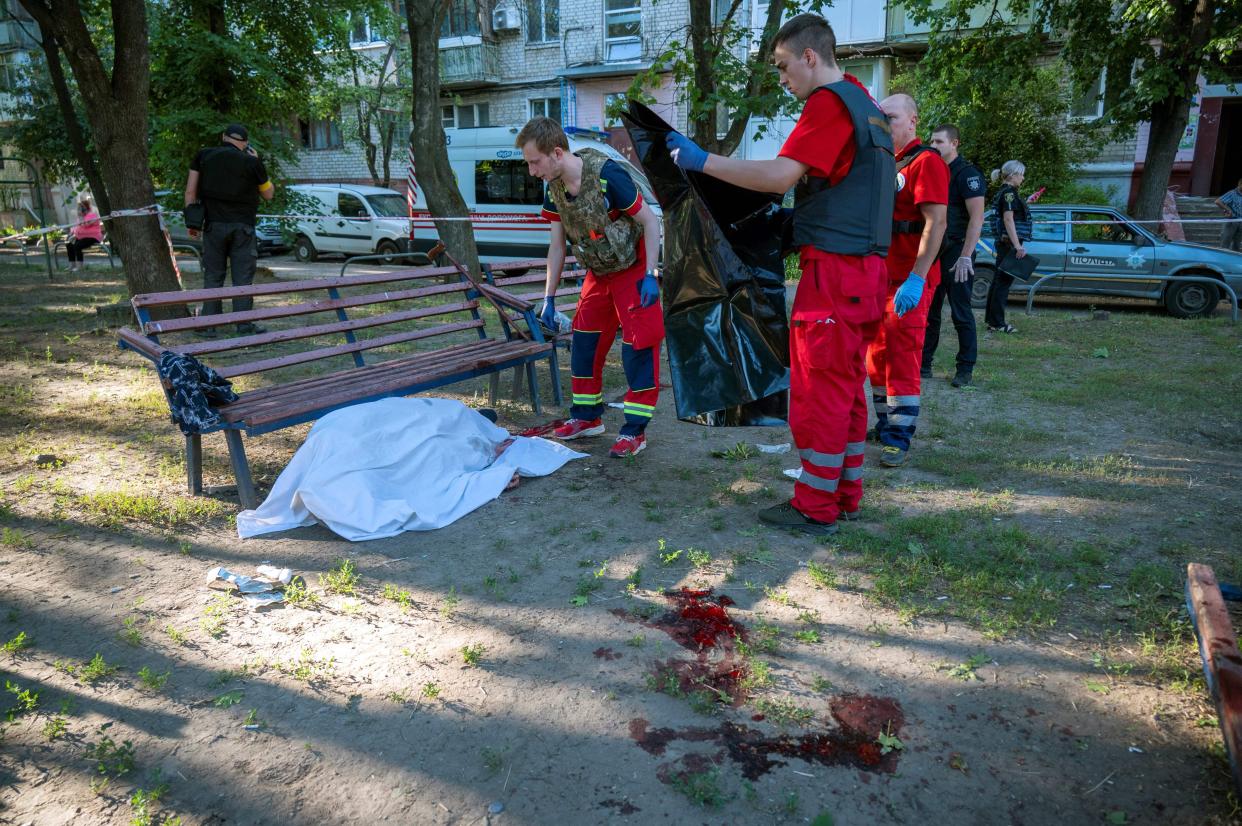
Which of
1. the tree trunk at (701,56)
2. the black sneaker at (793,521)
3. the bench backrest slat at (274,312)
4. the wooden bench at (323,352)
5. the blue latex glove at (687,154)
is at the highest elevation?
the tree trunk at (701,56)

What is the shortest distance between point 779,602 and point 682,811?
3.85ft

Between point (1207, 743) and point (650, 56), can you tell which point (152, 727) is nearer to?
point (1207, 743)

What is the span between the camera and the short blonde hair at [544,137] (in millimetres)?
4500

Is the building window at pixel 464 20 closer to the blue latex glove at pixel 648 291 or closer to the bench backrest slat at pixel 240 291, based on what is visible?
the bench backrest slat at pixel 240 291

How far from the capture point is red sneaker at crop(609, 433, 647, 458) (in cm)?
488

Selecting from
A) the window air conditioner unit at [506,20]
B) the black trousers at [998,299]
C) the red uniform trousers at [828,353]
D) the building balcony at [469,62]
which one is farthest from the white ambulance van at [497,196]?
the red uniform trousers at [828,353]

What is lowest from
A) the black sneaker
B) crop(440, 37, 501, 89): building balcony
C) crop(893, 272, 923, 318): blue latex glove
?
the black sneaker

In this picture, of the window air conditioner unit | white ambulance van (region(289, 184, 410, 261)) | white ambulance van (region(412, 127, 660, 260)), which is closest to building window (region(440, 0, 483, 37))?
the window air conditioner unit

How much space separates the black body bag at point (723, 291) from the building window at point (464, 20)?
25.8 metres

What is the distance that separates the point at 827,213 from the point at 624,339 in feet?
5.41

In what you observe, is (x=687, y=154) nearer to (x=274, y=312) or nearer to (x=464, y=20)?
(x=274, y=312)

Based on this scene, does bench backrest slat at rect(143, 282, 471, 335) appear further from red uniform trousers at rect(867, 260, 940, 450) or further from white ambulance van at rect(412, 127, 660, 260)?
white ambulance van at rect(412, 127, 660, 260)

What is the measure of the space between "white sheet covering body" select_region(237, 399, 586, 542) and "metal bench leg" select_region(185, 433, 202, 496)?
549 mm

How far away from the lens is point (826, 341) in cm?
350
